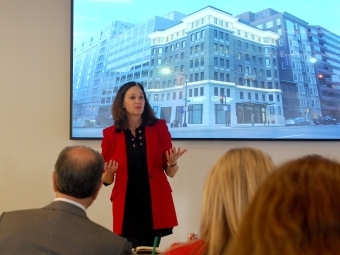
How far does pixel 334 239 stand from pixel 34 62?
10.5ft

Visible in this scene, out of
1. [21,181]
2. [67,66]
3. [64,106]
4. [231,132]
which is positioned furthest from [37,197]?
[231,132]

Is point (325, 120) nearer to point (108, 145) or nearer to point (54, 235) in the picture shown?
point (108, 145)

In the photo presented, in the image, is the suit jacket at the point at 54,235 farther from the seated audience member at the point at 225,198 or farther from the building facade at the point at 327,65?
the building facade at the point at 327,65

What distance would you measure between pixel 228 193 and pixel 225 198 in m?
0.02

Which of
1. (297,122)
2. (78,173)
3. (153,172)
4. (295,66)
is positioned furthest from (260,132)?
(78,173)

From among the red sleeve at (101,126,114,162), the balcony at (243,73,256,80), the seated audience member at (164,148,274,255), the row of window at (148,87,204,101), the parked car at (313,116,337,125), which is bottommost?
the seated audience member at (164,148,274,255)

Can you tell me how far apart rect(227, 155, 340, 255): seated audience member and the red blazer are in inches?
69.0

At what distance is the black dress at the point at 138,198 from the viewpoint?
94.7 inches

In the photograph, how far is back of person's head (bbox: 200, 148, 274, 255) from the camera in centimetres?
101

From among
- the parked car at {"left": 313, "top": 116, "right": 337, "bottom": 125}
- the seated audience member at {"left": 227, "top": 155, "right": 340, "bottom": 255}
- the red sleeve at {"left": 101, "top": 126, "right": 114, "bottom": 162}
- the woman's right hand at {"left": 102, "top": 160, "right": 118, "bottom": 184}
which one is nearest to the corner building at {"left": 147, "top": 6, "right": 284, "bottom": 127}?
the parked car at {"left": 313, "top": 116, "right": 337, "bottom": 125}

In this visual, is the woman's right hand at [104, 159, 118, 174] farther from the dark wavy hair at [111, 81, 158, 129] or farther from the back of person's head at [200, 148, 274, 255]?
the back of person's head at [200, 148, 274, 255]

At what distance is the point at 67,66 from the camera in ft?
11.2

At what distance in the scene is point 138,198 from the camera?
7.95 ft

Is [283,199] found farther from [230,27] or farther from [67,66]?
[67,66]
